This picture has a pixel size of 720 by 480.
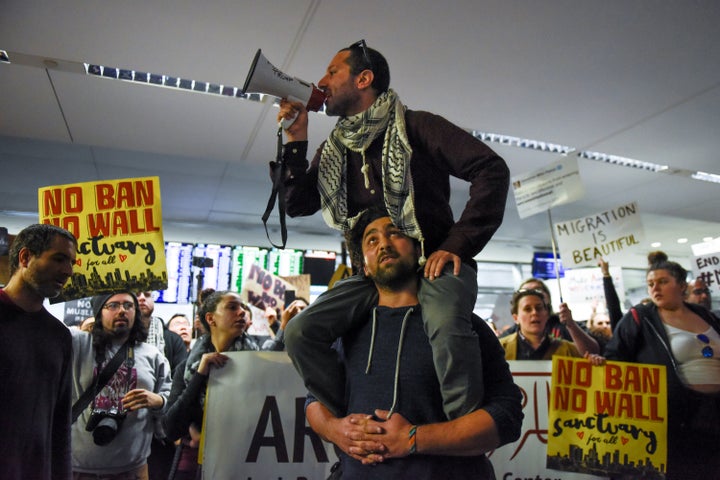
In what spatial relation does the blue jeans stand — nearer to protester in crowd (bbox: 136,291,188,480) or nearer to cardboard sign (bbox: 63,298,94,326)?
protester in crowd (bbox: 136,291,188,480)

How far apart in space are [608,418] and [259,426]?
2083 mm

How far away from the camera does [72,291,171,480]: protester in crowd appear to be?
3189mm

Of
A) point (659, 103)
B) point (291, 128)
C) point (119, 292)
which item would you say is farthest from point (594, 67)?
point (119, 292)

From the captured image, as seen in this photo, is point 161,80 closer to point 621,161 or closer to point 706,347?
point 706,347

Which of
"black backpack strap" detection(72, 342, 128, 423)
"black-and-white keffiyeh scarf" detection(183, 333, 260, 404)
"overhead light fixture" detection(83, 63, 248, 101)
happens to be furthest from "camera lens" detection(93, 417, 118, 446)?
"overhead light fixture" detection(83, 63, 248, 101)

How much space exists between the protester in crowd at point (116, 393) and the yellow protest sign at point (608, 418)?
242 cm

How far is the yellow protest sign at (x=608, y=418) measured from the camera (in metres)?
3.40

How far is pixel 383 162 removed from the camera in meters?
1.92

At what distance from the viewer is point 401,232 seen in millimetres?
1893

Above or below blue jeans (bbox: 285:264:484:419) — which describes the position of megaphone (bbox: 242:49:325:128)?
above

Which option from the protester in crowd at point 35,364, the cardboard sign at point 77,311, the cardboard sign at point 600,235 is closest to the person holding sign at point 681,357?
the cardboard sign at point 600,235

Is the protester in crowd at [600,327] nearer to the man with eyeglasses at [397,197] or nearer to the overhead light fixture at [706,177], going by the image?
the overhead light fixture at [706,177]

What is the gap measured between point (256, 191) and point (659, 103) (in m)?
4.75

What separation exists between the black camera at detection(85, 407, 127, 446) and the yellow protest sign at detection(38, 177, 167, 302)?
0.73 m
